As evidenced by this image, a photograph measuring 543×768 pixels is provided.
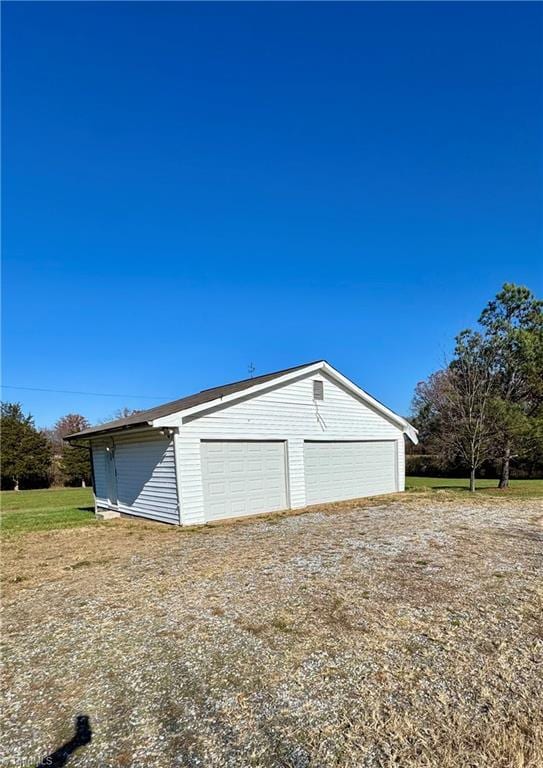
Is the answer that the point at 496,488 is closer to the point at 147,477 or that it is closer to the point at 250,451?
the point at 250,451

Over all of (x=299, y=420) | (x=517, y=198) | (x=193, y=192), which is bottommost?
(x=299, y=420)

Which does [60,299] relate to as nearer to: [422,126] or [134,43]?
[134,43]

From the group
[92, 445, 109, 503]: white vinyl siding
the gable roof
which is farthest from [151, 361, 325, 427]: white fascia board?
[92, 445, 109, 503]: white vinyl siding

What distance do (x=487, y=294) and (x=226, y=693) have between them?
2163cm

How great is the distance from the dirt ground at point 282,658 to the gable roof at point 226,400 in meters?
4.24

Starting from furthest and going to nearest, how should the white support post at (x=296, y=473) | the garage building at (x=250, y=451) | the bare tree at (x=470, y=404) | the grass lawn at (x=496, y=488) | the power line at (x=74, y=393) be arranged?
the power line at (x=74, y=393) < the bare tree at (x=470, y=404) < the grass lawn at (x=496, y=488) < the white support post at (x=296, y=473) < the garage building at (x=250, y=451)

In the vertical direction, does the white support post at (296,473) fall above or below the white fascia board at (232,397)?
below

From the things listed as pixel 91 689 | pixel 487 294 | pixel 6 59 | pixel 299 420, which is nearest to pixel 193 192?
pixel 6 59

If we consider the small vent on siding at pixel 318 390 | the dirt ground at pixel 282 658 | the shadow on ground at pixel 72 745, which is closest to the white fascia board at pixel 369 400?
the small vent on siding at pixel 318 390

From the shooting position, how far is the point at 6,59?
292 inches

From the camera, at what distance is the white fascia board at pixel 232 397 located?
9.59 m

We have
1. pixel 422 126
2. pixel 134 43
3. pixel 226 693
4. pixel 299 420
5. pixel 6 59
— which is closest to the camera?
pixel 226 693

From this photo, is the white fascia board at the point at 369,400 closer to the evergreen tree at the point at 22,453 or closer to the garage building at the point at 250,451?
the garage building at the point at 250,451

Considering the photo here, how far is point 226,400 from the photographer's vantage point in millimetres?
10656
